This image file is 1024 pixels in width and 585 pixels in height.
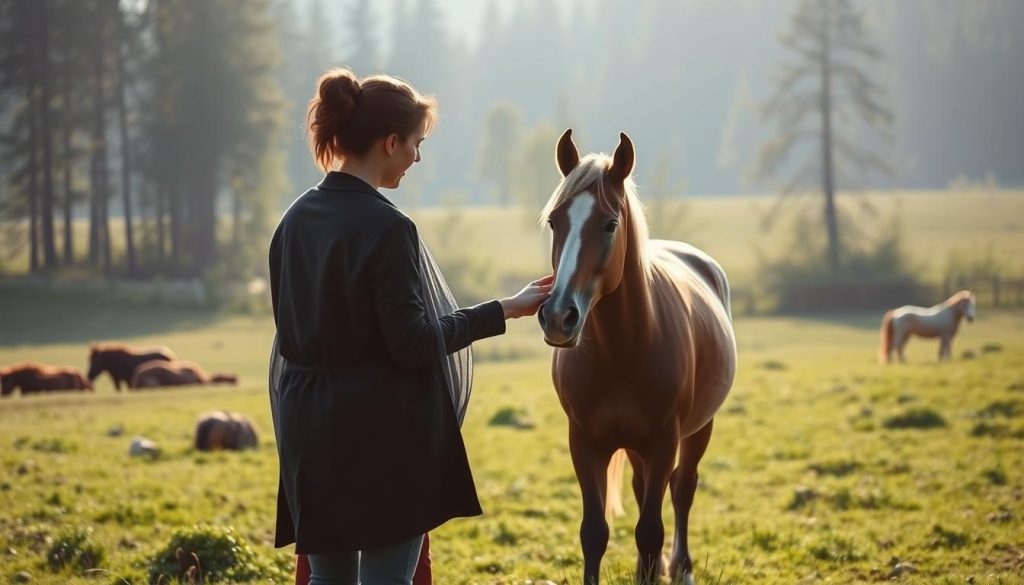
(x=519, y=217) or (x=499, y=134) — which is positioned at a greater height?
(x=499, y=134)

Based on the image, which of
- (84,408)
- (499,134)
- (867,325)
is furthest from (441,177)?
(84,408)

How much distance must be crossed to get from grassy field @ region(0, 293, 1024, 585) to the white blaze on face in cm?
200

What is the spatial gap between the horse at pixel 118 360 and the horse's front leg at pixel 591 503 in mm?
18399

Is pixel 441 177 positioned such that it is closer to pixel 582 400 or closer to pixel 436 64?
pixel 436 64

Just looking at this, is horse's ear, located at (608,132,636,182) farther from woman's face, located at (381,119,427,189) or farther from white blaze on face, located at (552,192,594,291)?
woman's face, located at (381,119,427,189)

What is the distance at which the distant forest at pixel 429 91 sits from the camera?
4497cm

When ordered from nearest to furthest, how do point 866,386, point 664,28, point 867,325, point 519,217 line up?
1. point 866,386
2. point 867,325
3. point 519,217
4. point 664,28

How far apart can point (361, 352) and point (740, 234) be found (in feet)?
221

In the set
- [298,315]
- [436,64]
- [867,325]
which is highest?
[436,64]

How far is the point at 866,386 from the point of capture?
15844 millimetres

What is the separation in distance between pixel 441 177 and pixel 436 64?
1550 centimetres

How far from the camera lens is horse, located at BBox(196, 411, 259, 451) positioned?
40.4 feet

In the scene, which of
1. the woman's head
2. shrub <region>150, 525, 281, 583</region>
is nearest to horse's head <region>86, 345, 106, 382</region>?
shrub <region>150, 525, 281, 583</region>

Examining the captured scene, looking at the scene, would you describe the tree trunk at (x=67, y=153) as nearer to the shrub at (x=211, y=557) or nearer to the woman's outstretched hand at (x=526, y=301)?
the shrub at (x=211, y=557)
